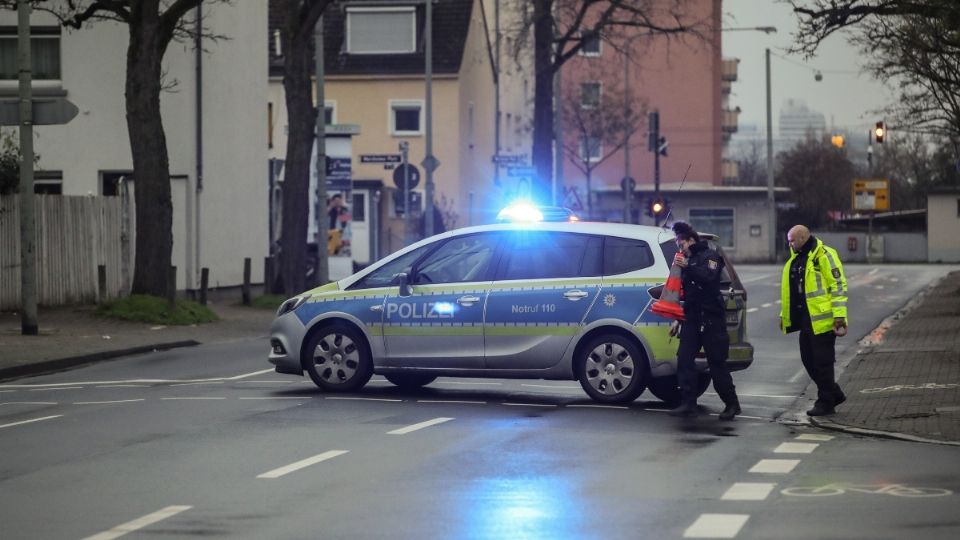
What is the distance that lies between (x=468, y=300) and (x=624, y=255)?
5.10 ft

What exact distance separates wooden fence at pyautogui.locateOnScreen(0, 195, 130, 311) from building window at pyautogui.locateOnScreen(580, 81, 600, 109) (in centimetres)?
5532

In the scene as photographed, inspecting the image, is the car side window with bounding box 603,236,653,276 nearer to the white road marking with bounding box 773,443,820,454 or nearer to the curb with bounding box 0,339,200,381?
the white road marking with bounding box 773,443,820,454

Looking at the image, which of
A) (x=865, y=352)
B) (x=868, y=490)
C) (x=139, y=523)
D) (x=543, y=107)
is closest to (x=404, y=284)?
(x=868, y=490)

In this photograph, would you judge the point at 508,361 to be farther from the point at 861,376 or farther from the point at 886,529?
the point at 886,529

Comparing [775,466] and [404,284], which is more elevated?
[404,284]

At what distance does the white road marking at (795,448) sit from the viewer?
12.9 m

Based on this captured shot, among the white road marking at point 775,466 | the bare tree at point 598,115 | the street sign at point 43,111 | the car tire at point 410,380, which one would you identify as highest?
the bare tree at point 598,115

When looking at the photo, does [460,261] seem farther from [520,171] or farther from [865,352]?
[520,171]

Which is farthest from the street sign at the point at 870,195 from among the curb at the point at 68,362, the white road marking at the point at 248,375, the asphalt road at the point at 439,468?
the asphalt road at the point at 439,468

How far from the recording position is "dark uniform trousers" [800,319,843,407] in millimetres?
15570

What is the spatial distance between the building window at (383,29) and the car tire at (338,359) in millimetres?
51874

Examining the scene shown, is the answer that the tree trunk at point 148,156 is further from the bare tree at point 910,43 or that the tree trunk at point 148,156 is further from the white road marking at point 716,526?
the white road marking at point 716,526

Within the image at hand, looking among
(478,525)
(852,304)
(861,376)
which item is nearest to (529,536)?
(478,525)

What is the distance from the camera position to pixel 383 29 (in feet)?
226
